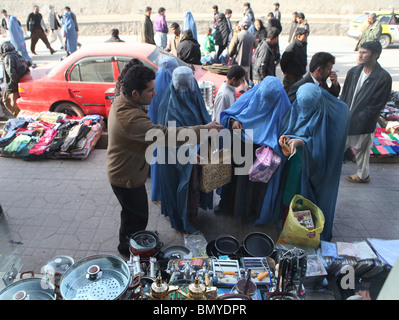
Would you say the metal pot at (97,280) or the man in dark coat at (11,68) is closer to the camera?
the metal pot at (97,280)

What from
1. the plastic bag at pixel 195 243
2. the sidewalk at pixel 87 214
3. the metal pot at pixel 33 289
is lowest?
the sidewalk at pixel 87 214

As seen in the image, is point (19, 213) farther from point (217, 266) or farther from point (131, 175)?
point (217, 266)

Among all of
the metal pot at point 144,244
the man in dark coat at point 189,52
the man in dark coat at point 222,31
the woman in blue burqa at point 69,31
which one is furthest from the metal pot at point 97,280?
the woman in blue burqa at point 69,31

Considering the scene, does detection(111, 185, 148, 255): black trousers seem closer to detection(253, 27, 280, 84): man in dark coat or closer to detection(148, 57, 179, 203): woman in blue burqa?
detection(148, 57, 179, 203): woman in blue burqa

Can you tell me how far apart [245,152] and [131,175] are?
126 centimetres

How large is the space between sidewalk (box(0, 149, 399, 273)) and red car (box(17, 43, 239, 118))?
1.39 m

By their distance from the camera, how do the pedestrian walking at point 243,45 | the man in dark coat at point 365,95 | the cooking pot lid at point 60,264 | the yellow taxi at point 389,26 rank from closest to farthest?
the cooking pot lid at point 60,264 < the man in dark coat at point 365,95 < the pedestrian walking at point 243,45 < the yellow taxi at point 389,26

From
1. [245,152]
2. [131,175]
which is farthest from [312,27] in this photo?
[131,175]

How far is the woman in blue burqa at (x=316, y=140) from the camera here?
2912 millimetres

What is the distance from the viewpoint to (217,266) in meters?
2.57

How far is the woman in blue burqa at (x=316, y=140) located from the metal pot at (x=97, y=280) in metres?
1.85

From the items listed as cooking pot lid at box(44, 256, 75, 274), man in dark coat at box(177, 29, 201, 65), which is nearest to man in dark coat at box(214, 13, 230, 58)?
man in dark coat at box(177, 29, 201, 65)

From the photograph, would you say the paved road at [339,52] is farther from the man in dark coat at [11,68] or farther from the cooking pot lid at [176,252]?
the cooking pot lid at [176,252]

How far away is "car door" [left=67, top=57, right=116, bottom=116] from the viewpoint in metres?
5.46
